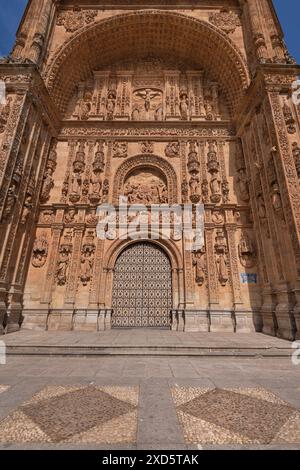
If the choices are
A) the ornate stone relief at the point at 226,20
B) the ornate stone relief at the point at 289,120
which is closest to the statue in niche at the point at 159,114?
the ornate stone relief at the point at 226,20

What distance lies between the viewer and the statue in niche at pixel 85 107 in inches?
516

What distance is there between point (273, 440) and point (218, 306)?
788cm

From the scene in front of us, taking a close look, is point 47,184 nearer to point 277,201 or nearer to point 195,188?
point 195,188

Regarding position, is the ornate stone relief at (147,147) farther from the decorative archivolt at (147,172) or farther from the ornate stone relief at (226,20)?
the ornate stone relief at (226,20)

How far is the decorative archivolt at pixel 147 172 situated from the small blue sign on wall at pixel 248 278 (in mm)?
4899

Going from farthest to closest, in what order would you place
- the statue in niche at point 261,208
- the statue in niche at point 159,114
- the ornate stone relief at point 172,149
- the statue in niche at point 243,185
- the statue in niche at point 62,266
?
the statue in niche at point 159,114
the ornate stone relief at point 172,149
the statue in niche at point 243,185
the statue in niche at point 62,266
the statue in niche at point 261,208

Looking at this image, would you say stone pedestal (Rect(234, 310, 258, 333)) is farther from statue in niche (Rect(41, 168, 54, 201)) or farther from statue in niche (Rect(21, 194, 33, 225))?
statue in niche (Rect(41, 168, 54, 201))

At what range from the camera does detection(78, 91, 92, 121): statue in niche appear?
13.1 metres

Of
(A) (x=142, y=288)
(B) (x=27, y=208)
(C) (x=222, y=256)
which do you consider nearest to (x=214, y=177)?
(C) (x=222, y=256)

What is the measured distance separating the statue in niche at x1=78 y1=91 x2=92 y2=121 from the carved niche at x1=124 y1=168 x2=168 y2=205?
444 cm

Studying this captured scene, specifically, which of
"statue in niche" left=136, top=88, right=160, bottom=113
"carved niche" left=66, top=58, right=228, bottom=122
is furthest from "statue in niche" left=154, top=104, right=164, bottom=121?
"statue in niche" left=136, top=88, right=160, bottom=113

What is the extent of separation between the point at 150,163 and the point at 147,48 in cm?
810

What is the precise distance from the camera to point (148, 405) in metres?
3.09

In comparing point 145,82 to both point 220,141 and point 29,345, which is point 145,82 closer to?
point 220,141
